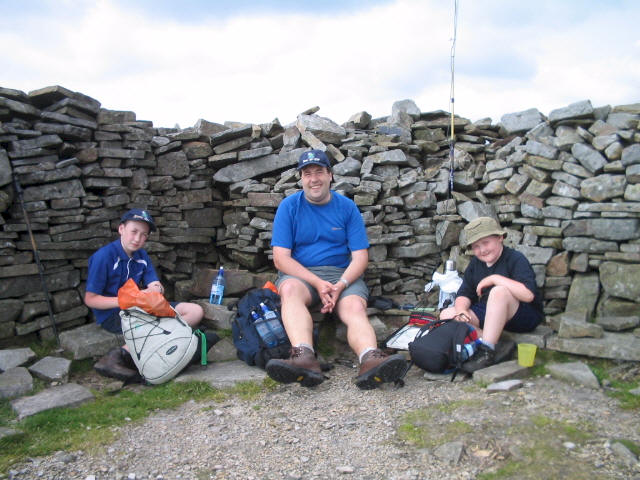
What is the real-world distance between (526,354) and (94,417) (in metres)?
3.79

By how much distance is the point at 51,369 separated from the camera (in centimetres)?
502

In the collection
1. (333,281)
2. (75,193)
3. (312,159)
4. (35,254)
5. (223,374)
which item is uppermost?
(312,159)

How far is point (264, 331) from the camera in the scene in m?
5.04

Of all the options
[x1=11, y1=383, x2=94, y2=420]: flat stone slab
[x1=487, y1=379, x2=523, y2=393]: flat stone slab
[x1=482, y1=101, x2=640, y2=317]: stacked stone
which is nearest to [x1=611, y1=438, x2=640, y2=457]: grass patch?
[x1=487, y1=379, x2=523, y2=393]: flat stone slab

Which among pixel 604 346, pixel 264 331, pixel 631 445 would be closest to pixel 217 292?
pixel 264 331

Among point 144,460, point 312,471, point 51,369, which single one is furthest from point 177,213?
point 312,471

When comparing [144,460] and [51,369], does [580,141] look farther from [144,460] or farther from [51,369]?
[51,369]

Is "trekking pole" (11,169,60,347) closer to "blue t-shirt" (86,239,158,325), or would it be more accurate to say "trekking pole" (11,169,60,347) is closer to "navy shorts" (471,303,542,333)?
"blue t-shirt" (86,239,158,325)

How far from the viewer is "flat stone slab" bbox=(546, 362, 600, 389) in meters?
4.30

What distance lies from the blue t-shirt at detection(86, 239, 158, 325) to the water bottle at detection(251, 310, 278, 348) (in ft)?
4.34

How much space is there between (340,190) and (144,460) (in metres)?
4.31

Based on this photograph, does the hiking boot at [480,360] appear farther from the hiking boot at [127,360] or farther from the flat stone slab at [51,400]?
the flat stone slab at [51,400]

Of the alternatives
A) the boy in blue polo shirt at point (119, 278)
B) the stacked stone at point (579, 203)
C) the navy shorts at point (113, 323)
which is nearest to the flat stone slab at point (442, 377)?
the stacked stone at point (579, 203)

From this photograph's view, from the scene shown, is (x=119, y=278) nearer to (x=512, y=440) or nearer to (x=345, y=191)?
(x=345, y=191)
